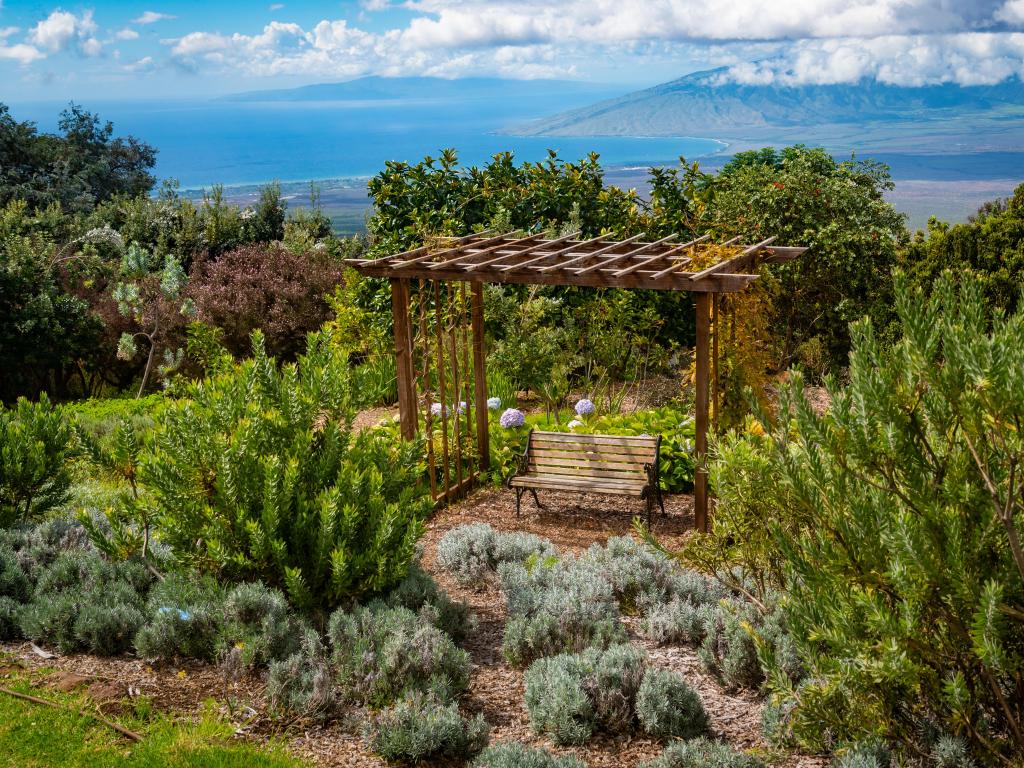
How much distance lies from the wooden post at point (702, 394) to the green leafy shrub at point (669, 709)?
2.30 metres

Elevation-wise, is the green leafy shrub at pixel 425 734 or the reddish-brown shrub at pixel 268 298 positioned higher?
the reddish-brown shrub at pixel 268 298

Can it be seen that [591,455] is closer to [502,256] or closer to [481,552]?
[502,256]

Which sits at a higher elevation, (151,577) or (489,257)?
(489,257)

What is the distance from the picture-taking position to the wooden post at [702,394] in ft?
19.8

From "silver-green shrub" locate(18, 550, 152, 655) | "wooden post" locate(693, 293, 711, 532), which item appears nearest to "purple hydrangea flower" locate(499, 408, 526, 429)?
"wooden post" locate(693, 293, 711, 532)

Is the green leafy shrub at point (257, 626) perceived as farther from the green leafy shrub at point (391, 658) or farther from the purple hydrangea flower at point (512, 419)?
the purple hydrangea flower at point (512, 419)

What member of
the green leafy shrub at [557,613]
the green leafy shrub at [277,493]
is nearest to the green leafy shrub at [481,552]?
the green leafy shrub at [557,613]

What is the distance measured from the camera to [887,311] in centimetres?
968

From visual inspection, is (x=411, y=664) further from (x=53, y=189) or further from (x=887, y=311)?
(x=53, y=189)

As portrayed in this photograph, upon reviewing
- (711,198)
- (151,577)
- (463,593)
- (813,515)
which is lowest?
(463,593)

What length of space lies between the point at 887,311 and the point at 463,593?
6171 millimetres

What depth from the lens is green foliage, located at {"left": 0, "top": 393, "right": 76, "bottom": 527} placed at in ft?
17.7

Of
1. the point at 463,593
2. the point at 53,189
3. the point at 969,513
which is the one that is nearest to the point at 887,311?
the point at 463,593

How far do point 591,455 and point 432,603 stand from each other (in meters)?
2.87
